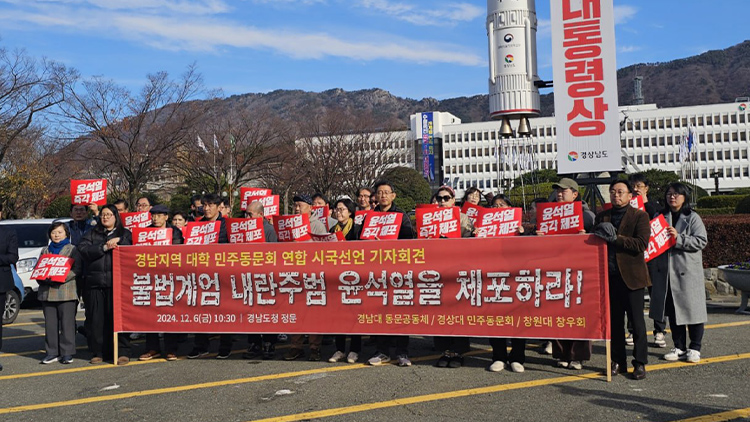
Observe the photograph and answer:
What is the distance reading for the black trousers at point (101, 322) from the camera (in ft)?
26.3

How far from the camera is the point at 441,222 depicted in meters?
7.20

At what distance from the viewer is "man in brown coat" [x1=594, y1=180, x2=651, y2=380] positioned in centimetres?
644

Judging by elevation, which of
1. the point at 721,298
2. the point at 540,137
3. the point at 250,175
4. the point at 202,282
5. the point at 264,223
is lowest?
the point at 721,298

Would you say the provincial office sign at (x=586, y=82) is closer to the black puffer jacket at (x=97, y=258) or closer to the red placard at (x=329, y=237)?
the red placard at (x=329, y=237)

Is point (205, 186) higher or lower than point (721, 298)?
higher

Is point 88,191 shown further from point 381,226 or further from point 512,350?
point 512,350

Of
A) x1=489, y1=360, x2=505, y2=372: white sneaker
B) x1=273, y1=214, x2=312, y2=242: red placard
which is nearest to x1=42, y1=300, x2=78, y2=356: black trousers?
x1=273, y1=214, x2=312, y2=242: red placard

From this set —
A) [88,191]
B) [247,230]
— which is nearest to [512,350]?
[247,230]

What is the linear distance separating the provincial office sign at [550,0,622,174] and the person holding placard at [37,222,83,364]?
11260 millimetres

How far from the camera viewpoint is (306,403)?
595 cm

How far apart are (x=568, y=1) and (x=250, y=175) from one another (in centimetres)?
2816

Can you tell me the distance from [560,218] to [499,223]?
61 centimetres

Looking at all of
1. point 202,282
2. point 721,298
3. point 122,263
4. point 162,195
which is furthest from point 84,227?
point 162,195

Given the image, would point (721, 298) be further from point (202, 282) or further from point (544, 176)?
point (544, 176)
